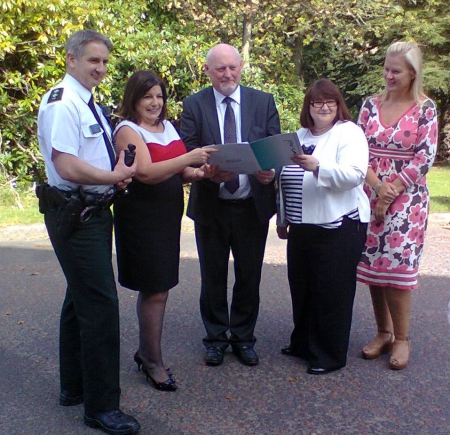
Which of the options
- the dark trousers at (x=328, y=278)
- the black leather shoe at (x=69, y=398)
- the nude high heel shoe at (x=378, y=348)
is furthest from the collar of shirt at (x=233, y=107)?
the black leather shoe at (x=69, y=398)

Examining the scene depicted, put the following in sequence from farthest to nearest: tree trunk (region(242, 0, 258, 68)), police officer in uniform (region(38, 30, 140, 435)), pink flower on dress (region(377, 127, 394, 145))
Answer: tree trunk (region(242, 0, 258, 68)), pink flower on dress (region(377, 127, 394, 145)), police officer in uniform (region(38, 30, 140, 435))

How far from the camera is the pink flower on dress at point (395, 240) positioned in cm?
441

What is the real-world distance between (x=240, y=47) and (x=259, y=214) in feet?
37.0

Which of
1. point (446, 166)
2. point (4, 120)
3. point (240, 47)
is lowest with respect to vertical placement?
point (446, 166)

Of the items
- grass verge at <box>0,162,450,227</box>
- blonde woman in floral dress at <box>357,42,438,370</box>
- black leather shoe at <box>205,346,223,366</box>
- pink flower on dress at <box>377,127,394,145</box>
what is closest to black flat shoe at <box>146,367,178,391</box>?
black leather shoe at <box>205,346,223,366</box>

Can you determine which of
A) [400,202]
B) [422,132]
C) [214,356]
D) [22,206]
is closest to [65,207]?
[214,356]

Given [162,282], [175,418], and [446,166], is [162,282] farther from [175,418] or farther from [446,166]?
[446,166]

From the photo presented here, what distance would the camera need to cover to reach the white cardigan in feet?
13.3

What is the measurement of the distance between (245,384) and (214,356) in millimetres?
403

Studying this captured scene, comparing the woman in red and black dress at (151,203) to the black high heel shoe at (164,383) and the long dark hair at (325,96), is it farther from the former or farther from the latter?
the long dark hair at (325,96)

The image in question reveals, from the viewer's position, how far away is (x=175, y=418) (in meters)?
3.72

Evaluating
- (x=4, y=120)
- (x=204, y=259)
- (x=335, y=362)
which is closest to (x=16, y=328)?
(x=204, y=259)

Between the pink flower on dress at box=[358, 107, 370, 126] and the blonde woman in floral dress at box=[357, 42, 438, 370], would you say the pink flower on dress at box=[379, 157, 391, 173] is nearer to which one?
the blonde woman in floral dress at box=[357, 42, 438, 370]

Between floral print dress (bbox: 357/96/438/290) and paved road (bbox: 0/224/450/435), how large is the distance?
651 mm
